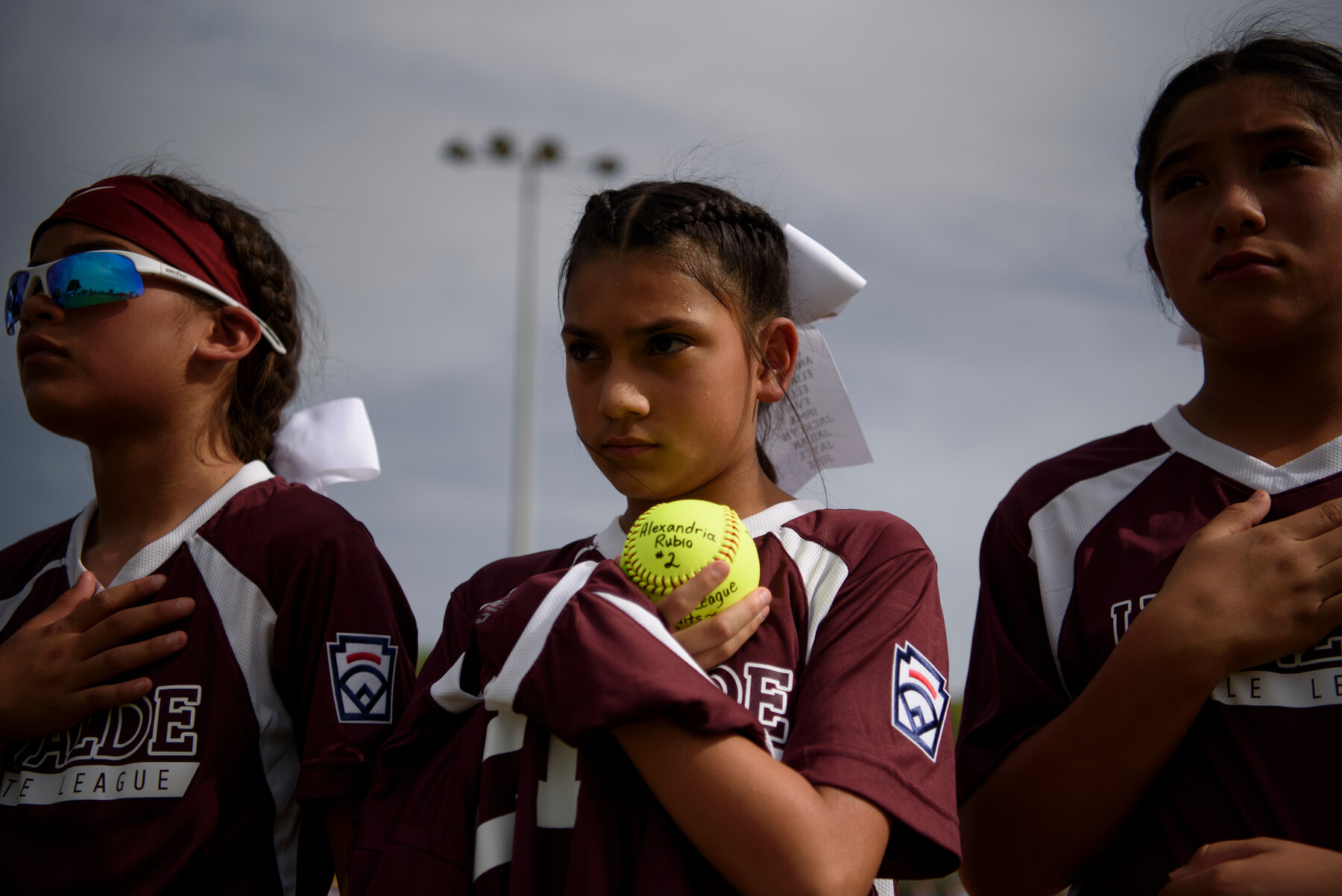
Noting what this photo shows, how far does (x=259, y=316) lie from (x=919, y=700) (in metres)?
2.91

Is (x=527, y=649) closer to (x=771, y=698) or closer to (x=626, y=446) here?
(x=771, y=698)

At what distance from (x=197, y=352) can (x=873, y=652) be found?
263 cm

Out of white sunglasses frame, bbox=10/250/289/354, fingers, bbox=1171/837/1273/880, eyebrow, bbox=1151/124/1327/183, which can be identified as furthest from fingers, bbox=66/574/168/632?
eyebrow, bbox=1151/124/1327/183

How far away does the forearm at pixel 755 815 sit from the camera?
Result: 81.8 inches

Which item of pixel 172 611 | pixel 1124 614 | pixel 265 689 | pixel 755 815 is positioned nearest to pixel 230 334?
pixel 172 611

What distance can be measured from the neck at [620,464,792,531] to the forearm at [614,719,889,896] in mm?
946

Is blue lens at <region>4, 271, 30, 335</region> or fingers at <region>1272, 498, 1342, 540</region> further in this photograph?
blue lens at <region>4, 271, 30, 335</region>

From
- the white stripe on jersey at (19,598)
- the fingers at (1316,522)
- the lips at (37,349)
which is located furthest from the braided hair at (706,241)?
the white stripe on jersey at (19,598)

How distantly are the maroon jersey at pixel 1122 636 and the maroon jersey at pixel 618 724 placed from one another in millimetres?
399

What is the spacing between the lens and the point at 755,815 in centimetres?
209

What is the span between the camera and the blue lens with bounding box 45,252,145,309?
3492mm

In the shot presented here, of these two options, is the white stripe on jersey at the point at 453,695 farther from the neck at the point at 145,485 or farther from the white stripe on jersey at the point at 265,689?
the neck at the point at 145,485

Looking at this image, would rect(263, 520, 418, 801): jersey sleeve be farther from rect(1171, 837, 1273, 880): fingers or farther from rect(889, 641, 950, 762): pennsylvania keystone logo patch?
rect(1171, 837, 1273, 880): fingers

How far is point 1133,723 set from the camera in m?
2.44
